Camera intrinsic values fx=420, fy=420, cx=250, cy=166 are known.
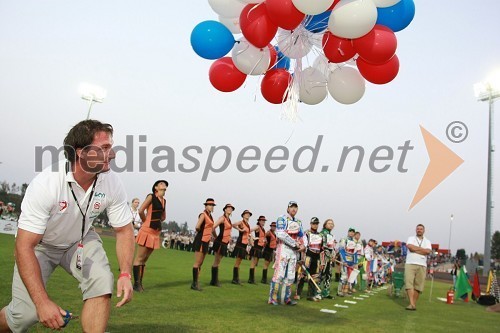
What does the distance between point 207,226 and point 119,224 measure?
6.98 m

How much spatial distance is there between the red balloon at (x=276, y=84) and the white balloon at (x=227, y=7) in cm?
90

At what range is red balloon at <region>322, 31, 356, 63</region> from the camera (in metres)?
4.79

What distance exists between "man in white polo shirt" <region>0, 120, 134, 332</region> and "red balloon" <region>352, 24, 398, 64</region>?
2.84 m

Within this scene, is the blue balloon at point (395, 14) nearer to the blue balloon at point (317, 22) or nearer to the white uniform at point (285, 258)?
the blue balloon at point (317, 22)

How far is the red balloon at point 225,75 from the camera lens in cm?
529

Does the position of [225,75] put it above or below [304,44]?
below

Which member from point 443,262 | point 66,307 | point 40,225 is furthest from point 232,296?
point 443,262

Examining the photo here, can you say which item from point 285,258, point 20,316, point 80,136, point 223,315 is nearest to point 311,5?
point 80,136

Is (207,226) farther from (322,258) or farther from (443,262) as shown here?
(443,262)

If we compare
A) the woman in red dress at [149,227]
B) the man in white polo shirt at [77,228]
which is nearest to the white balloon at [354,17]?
the man in white polo shirt at [77,228]

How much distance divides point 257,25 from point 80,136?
2.37 metres

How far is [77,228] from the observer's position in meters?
3.31

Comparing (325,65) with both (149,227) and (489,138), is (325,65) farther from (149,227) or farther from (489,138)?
(489,138)

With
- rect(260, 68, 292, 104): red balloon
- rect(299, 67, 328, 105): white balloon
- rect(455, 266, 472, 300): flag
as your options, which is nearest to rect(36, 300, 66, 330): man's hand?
rect(260, 68, 292, 104): red balloon
